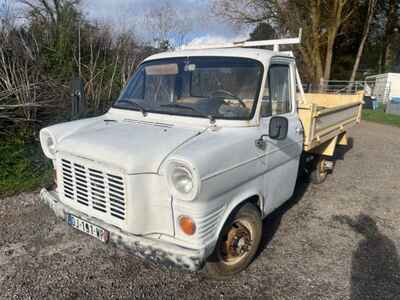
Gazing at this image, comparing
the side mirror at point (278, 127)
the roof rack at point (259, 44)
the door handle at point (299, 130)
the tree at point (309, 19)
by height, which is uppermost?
the tree at point (309, 19)

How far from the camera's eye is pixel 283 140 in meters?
3.26

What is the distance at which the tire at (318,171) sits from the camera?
Result: 5547 millimetres

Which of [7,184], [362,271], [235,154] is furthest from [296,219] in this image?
[7,184]

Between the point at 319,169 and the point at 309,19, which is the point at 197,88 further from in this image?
the point at 309,19

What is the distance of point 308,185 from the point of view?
5676 mm

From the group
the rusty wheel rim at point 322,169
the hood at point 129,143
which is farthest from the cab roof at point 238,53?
the rusty wheel rim at point 322,169

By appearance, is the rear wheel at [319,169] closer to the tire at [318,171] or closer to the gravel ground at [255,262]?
the tire at [318,171]

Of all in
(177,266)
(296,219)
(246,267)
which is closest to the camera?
(177,266)

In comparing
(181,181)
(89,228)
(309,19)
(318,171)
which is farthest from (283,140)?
(309,19)

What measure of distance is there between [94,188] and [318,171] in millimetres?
4340

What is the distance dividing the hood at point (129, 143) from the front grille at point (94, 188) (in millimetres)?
131

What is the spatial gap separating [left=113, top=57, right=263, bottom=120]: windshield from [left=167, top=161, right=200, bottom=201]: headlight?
88 cm

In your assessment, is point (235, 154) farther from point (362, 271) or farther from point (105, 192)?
point (362, 271)

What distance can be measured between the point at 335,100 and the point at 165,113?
17.3 ft
